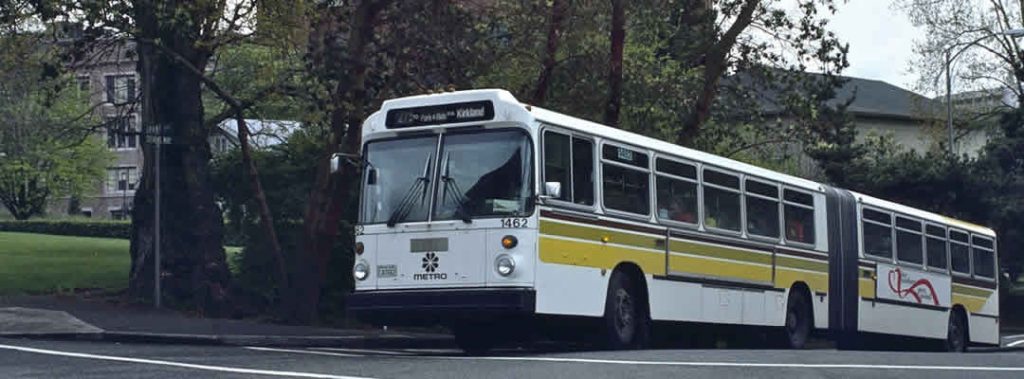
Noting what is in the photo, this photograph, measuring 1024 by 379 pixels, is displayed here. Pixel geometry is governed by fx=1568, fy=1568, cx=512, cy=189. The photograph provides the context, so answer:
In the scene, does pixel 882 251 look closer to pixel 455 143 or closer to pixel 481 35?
pixel 481 35

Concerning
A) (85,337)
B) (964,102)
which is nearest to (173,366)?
(85,337)

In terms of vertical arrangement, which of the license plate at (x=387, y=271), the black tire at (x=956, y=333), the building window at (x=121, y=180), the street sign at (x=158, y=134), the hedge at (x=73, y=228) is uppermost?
the building window at (x=121, y=180)

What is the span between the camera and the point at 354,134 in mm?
23969

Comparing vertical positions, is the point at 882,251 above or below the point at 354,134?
below

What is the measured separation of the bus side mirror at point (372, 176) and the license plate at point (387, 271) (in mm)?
957

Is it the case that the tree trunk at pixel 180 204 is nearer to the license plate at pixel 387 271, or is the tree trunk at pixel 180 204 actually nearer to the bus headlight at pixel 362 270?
the bus headlight at pixel 362 270

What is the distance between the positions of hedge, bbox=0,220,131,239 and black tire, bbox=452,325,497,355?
1749 inches

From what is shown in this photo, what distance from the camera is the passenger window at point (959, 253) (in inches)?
1139

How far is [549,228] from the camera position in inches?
663

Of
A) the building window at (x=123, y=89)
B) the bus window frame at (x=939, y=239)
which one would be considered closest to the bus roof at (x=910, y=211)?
the bus window frame at (x=939, y=239)

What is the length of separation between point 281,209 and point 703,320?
397 inches

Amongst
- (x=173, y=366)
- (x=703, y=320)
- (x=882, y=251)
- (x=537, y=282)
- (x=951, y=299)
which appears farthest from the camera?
(x=951, y=299)

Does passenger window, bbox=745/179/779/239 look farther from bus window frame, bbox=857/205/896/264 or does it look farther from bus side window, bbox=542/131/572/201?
bus side window, bbox=542/131/572/201

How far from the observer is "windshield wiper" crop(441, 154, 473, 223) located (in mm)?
16953
